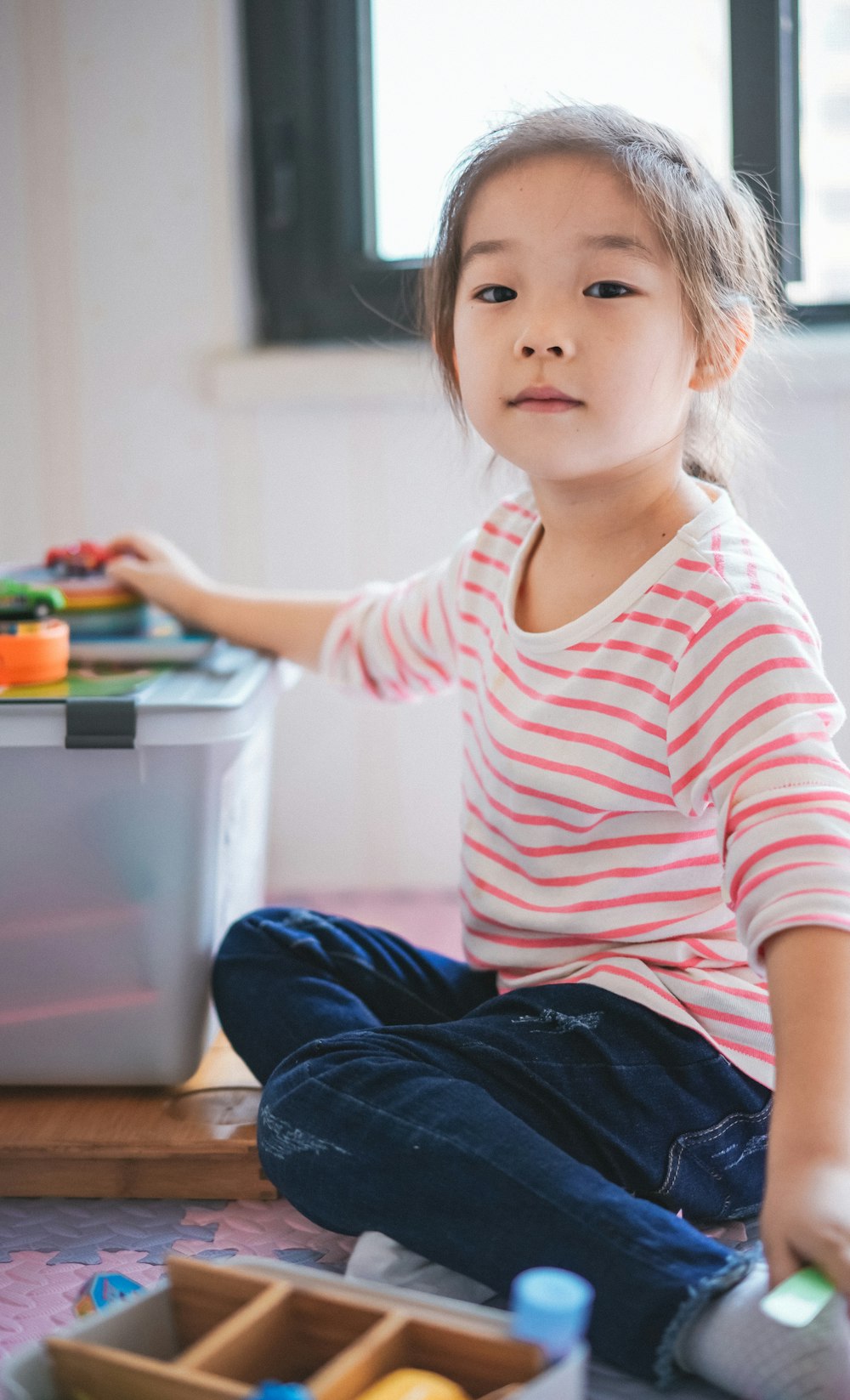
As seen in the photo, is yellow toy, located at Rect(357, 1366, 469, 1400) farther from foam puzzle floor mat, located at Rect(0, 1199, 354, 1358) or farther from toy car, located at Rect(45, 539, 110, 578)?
toy car, located at Rect(45, 539, 110, 578)

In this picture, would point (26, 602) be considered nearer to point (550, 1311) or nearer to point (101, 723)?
point (101, 723)

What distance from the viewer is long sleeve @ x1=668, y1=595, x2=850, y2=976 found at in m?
0.58

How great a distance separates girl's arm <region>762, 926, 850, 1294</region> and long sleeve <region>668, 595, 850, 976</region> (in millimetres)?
13

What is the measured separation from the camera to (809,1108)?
1.75ft

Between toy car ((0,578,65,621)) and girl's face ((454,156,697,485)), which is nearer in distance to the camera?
girl's face ((454,156,697,485))

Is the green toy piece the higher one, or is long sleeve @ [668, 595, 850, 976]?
long sleeve @ [668, 595, 850, 976]

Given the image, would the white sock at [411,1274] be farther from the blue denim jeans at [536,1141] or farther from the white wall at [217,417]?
the white wall at [217,417]

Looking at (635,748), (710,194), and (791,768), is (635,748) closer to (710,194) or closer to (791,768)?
(791,768)

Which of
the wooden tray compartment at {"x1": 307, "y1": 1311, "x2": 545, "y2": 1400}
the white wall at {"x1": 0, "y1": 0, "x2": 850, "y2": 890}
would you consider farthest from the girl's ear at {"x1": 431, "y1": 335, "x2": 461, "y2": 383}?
the wooden tray compartment at {"x1": 307, "y1": 1311, "x2": 545, "y2": 1400}

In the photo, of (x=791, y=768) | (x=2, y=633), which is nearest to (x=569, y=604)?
(x=791, y=768)

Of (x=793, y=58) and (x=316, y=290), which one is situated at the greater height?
(x=793, y=58)

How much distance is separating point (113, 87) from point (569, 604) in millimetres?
764

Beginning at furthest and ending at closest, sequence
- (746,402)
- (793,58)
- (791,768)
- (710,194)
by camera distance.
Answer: (793,58) < (746,402) < (710,194) < (791,768)

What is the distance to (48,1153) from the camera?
753 mm
